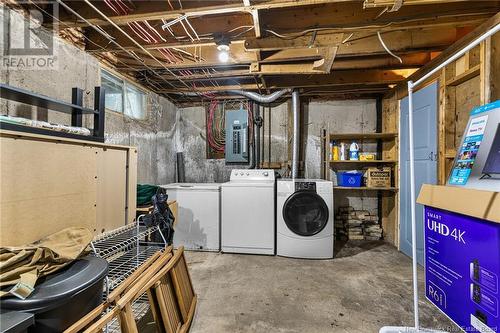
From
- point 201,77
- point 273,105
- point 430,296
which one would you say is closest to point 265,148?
point 273,105

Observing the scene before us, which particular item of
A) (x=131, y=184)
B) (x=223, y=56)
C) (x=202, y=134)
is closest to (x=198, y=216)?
(x=131, y=184)

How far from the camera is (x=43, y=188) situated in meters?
1.28

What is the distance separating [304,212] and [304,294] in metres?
1.07

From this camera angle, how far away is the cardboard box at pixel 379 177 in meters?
3.35

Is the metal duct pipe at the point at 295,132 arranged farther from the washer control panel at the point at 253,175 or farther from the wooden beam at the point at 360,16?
the wooden beam at the point at 360,16

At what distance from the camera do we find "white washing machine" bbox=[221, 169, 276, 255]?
301 cm

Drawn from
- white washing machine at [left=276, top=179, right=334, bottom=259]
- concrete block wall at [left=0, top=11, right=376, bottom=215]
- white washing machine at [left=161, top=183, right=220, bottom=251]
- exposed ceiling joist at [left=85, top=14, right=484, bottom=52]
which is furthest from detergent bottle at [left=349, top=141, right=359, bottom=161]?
white washing machine at [left=161, top=183, right=220, bottom=251]

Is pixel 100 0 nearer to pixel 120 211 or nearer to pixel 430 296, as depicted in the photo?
pixel 120 211

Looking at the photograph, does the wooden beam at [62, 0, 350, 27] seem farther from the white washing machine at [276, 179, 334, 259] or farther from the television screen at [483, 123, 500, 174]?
the white washing machine at [276, 179, 334, 259]

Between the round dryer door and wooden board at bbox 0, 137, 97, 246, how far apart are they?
2083 mm

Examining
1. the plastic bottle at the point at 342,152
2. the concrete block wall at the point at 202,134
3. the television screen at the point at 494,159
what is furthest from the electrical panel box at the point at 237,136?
the television screen at the point at 494,159

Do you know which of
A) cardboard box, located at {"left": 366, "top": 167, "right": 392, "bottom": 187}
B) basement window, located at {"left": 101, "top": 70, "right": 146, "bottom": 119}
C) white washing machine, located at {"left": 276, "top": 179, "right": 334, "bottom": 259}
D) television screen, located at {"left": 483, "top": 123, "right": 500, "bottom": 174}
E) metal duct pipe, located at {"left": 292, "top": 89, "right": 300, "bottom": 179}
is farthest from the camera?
metal duct pipe, located at {"left": 292, "top": 89, "right": 300, "bottom": 179}

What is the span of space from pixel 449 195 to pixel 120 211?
218 centimetres
